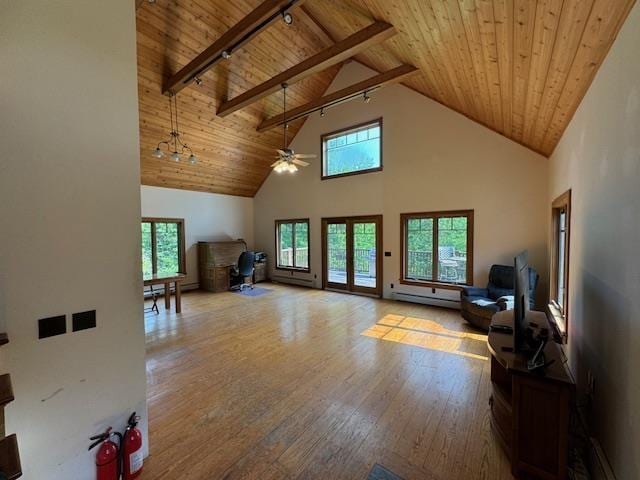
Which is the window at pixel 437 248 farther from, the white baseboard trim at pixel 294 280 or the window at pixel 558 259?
the white baseboard trim at pixel 294 280

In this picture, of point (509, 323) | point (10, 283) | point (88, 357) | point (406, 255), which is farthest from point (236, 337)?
point (406, 255)

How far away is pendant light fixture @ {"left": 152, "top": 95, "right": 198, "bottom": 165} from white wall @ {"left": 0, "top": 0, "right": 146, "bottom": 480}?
352 centimetres

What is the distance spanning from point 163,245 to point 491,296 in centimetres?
769

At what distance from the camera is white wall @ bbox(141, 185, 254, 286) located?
6.95 meters

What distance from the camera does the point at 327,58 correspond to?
12.5 ft

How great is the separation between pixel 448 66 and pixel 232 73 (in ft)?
12.5

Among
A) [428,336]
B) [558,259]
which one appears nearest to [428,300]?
A: [428,336]

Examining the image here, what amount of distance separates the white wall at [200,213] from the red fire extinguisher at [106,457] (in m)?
6.15

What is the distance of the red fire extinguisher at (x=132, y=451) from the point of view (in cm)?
165

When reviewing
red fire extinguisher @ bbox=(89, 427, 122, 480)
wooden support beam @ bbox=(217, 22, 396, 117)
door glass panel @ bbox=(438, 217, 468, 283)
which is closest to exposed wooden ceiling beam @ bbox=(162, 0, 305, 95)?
wooden support beam @ bbox=(217, 22, 396, 117)

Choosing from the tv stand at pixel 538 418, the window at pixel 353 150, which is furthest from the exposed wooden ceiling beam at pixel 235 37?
the tv stand at pixel 538 418

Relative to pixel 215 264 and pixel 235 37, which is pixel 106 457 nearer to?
pixel 235 37

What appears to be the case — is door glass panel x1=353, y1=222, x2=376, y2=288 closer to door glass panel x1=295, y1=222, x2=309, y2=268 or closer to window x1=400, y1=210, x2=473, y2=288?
window x1=400, y1=210, x2=473, y2=288

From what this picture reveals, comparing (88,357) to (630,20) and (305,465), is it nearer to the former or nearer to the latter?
(305,465)
